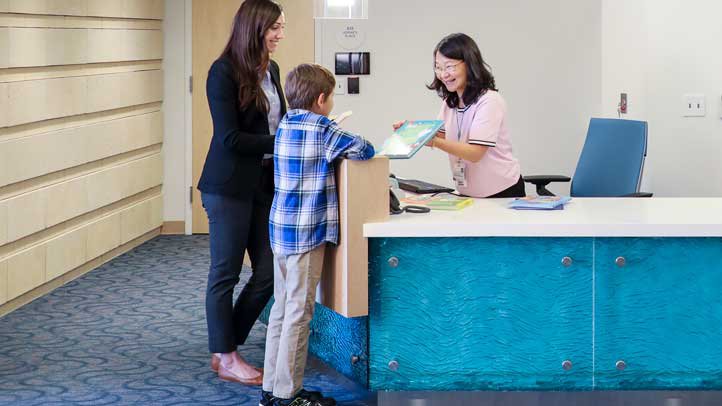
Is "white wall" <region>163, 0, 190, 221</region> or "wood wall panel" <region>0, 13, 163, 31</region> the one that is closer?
"wood wall panel" <region>0, 13, 163, 31</region>

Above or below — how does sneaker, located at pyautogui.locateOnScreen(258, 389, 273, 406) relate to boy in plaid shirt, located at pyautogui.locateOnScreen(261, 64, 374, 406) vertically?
below

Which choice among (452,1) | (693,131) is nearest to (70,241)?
(452,1)

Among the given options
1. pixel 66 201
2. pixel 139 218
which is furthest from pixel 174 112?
pixel 66 201

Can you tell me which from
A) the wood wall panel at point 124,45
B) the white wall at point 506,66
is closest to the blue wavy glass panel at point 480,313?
the wood wall panel at point 124,45

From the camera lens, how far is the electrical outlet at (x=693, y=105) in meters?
5.64

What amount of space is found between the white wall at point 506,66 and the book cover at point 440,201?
331 centimetres

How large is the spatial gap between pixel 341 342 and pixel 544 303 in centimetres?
81

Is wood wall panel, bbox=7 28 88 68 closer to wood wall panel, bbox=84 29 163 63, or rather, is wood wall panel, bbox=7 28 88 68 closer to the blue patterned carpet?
wood wall panel, bbox=84 29 163 63

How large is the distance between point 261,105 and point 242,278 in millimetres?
2646

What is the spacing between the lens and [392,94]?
25.0 feet

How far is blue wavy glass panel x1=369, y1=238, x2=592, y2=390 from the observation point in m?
Result: 3.61

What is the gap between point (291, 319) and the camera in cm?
371

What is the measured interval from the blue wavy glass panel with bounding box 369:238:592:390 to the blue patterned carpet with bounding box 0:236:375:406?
0.52 m

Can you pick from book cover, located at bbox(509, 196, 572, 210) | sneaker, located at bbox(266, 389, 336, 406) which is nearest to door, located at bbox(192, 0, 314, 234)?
book cover, located at bbox(509, 196, 572, 210)
